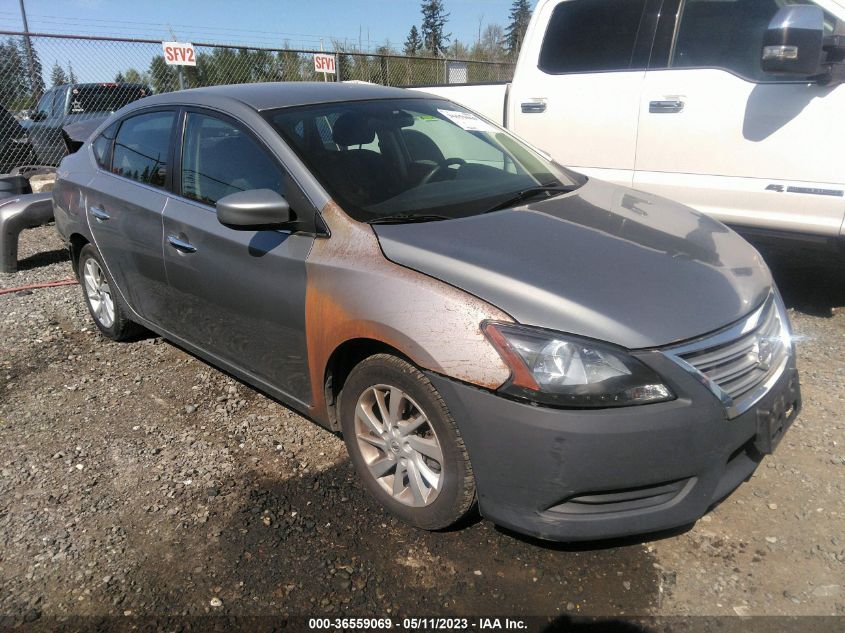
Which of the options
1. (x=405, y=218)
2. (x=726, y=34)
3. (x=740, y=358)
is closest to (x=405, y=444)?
(x=405, y=218)


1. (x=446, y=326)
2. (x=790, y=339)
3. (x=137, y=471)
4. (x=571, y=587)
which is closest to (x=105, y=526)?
(x=137, y=471)

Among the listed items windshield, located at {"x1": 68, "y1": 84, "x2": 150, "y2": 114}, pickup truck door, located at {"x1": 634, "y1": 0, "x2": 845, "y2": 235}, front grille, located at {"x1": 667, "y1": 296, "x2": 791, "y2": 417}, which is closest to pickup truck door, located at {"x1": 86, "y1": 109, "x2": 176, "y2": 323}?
front grille, located at {"x1": 667, "y1": 296, "x2": 791, "y2": 417}

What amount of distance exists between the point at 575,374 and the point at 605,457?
274 millimetres

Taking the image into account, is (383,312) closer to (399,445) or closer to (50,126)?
(399,445)

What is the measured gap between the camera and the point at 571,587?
2.34 m

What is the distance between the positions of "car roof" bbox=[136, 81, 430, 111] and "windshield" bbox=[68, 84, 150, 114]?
925cm

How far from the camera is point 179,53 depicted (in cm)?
1166

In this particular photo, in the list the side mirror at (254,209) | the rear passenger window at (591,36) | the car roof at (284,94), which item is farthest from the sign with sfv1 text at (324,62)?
the side mirror at (254,209)

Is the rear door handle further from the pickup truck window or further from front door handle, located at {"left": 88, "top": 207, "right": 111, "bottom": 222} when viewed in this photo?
front door handle, located at {"left": 88, "top": 207, "right": 111, "bottom": 222}

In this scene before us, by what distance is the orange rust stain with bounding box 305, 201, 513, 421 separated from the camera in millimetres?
2189

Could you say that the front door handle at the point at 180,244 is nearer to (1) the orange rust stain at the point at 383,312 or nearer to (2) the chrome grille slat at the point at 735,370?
(1) the orange rust stain at the point at 383,312

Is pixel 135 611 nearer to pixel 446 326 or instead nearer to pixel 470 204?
pixel 446 326

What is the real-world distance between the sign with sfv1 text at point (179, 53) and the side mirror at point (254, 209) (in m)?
10.3

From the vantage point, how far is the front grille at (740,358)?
7.05ft
